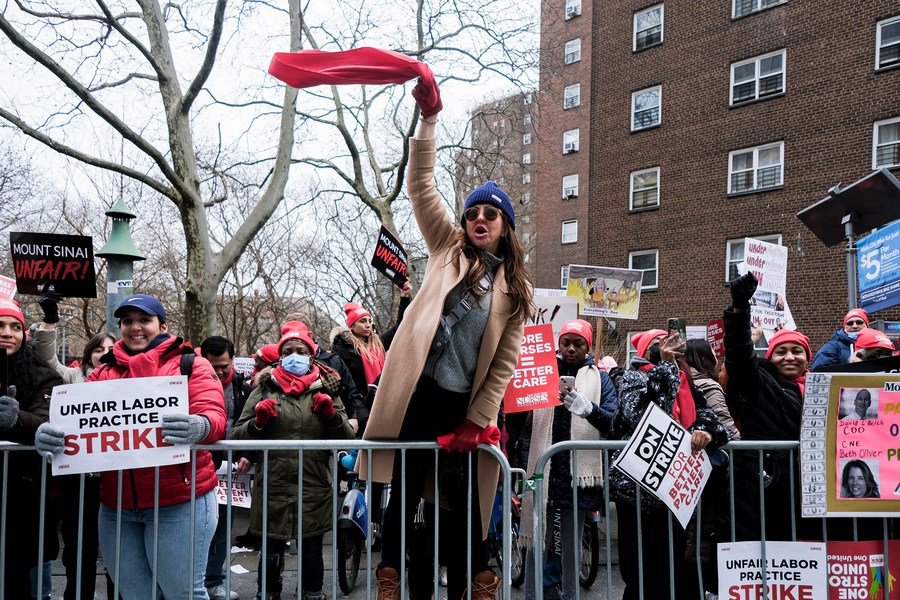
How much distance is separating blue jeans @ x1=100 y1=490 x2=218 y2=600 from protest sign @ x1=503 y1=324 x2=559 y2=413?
83.0 inches

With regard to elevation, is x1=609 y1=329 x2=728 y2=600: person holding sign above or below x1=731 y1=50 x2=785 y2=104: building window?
below

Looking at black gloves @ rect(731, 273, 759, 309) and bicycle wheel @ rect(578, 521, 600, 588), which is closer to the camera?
black gloves @ rect(731, 273, 759, 309)

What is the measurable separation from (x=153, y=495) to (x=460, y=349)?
1.68 metres

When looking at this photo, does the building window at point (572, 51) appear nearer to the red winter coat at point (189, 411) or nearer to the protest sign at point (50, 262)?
the protest sign at point (50, 262)

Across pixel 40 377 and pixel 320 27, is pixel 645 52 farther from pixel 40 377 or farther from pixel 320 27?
pixel 40 377

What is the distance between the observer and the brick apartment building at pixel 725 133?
1739cm

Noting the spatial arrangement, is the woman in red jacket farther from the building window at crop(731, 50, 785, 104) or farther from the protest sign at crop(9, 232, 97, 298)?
the building window at crop(731, 50, 785, 104)

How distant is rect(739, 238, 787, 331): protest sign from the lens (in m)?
8.15

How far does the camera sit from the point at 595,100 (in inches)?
943

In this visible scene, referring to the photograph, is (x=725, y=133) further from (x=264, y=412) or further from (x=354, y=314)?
(x=264, y=412)

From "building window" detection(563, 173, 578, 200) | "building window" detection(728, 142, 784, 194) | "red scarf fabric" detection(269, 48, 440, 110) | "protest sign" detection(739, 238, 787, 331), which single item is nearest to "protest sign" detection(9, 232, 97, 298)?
"red scarf fabric" detection(269, 48, 440, 110)

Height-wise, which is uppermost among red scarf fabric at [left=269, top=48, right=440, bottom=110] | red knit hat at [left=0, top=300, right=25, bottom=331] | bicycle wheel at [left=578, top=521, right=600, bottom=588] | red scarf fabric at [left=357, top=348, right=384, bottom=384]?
red scarf fabric at [left=269, top=48, right=440, bottom=110]

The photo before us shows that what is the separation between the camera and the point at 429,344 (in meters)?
3.11

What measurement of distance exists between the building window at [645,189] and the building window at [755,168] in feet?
8.27
